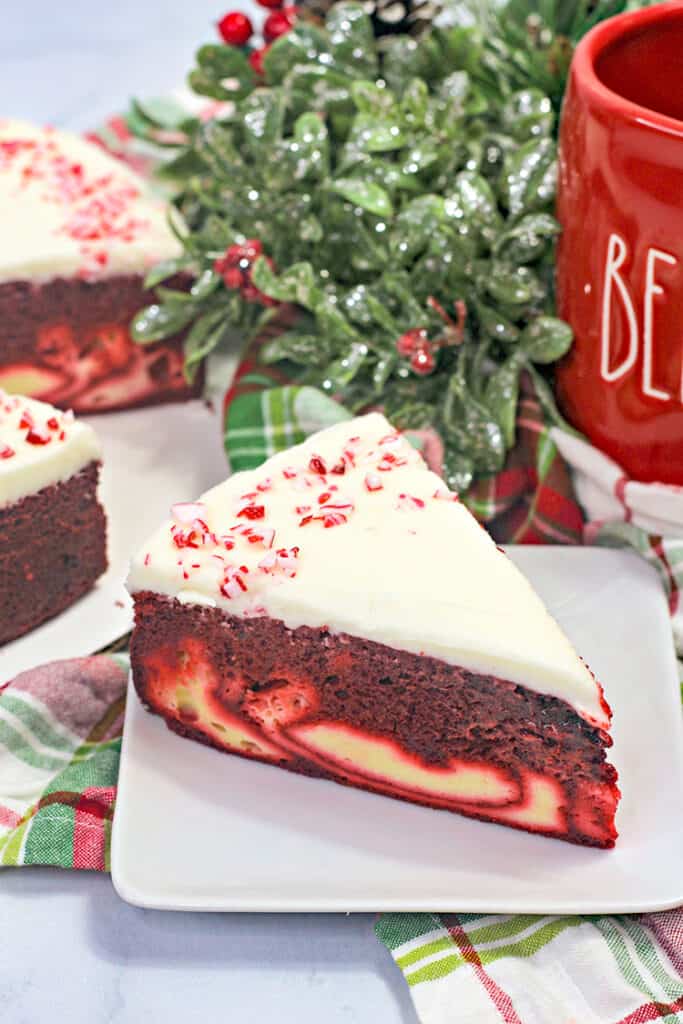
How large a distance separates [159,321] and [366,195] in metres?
0.33

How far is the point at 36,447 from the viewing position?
1.44 metres

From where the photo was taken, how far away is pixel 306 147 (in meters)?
1.62

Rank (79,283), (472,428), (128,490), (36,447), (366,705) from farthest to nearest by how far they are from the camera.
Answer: (79,283) < (128,490) < (472,428) < (36,447) < (366,705)

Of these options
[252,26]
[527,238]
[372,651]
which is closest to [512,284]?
[527,238]

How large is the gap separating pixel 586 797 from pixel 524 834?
0.23 feet

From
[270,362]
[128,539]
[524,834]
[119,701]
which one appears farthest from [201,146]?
[524,834]

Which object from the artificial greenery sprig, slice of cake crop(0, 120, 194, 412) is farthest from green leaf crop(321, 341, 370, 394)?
slice of cake crop(0, 120, 194, 412)

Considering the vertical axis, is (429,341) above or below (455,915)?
above

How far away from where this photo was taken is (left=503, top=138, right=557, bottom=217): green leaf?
5.07 ft

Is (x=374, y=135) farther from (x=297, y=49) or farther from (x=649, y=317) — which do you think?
(x=649, y=317)

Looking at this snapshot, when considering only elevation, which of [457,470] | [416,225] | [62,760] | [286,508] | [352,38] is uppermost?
[352,38]

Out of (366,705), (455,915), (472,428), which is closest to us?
(455,915)

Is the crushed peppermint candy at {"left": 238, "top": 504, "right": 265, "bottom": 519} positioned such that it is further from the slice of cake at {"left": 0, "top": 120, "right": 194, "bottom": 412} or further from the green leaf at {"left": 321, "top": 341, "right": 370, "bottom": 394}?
the slice of cake at {"left": 0, "top": 120, "right": 194, "bottom": 412}

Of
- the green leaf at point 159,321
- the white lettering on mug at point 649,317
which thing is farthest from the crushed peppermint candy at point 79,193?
the white lettering on mug at point 649,317
